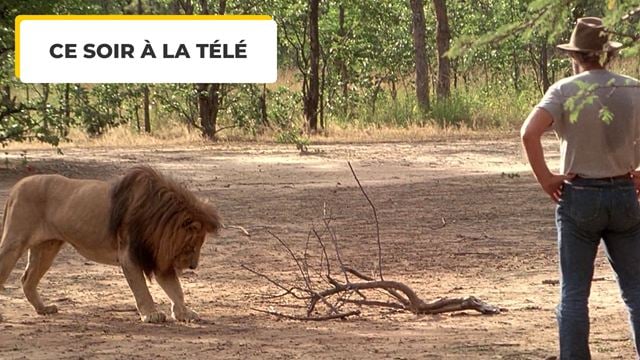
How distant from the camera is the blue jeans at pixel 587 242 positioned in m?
6.36

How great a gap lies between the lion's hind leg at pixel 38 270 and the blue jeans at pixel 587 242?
4169mm

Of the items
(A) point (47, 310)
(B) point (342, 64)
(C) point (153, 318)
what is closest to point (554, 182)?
(C) point (153, 318)

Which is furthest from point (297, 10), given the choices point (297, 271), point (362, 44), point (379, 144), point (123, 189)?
point (123, 189)

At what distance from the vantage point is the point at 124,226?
355 inches

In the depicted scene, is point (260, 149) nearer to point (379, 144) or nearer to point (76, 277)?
point (379, 144)

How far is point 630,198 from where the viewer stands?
251 inches

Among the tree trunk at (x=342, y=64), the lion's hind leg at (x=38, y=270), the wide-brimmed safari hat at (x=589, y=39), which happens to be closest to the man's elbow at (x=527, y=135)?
the wide-brimmed safari hat at (x=589, y=39)

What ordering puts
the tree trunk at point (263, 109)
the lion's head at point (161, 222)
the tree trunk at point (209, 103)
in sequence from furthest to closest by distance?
the tree trunk at point (263, 109)
the tree trunk at point (209, 103)
the lion's head at point (161, 222)

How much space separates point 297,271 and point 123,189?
255 centimetres

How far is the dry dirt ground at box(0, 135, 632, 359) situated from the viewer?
7938 millimetres

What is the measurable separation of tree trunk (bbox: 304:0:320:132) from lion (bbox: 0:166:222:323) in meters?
20.5

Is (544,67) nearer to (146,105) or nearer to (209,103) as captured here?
(209,103)

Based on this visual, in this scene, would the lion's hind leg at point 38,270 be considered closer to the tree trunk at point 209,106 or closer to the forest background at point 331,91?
the forest background at point 331,91

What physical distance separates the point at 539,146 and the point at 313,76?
24495 mm
